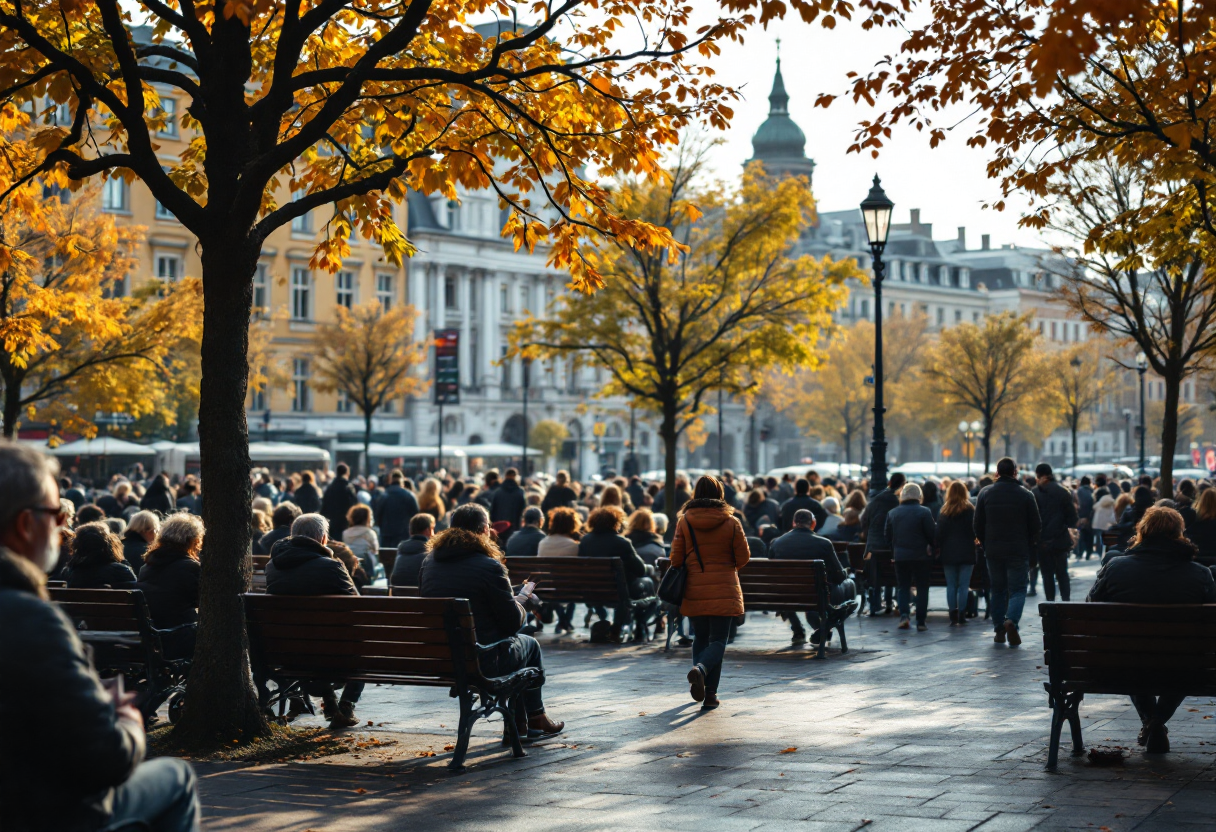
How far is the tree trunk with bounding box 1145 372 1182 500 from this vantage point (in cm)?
2115

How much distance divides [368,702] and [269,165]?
450 centimetres

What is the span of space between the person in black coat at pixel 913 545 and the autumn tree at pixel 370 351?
45.4 m

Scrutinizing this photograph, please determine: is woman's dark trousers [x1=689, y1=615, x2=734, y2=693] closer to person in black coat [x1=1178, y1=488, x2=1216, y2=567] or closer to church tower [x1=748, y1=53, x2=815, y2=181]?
person in black coat [x1=1178, y1=488, x2=1216, y2=567]

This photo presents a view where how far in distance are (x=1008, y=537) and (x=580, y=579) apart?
4.34 metres

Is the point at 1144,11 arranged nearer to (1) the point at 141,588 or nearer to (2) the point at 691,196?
(1) the point at 141,588

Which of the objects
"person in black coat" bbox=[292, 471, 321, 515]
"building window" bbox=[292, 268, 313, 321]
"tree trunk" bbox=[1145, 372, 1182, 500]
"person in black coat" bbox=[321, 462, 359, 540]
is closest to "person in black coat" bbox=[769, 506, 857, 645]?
"tree trunk" bbox=[1145, 372, 1182, 500]

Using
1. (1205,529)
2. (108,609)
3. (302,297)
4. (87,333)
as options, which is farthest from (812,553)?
(302,297)

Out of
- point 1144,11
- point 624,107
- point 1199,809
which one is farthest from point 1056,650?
point 624,107

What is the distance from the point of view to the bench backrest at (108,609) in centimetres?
970

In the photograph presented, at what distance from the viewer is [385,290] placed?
76500 mm

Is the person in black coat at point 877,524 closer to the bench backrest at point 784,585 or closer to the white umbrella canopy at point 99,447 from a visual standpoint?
the bench backrest at point 784,585

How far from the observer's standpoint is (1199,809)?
22.2 ft

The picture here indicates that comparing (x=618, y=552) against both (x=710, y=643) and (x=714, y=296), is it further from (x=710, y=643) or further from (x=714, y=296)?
(x=714, y=296)

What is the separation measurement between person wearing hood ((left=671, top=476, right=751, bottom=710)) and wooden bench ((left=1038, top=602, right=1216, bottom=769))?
2866 mm
